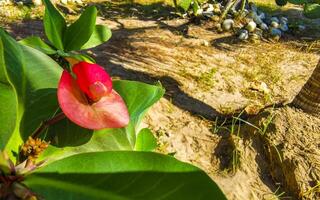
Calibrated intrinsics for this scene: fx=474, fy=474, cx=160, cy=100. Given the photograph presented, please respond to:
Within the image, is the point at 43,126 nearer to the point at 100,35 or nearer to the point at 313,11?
the point at 100,35

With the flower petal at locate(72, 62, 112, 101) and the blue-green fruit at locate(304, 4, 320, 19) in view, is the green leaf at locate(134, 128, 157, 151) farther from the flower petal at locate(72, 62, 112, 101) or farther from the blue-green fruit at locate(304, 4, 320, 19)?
the blue-green fruit at locate(304, 4, 320, 19)

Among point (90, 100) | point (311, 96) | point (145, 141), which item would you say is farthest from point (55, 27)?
point (311, 96)

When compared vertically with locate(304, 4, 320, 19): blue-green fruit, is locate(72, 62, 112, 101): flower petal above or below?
above

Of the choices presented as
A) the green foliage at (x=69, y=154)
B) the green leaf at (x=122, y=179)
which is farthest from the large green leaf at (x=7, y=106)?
the green leaf at (x=122, y=179)

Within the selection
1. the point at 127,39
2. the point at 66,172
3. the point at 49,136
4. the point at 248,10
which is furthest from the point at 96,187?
the point at 248,10

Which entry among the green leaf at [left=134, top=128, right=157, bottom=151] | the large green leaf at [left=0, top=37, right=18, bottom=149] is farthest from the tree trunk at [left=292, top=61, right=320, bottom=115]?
the large green leaf at [left=0, top=37, right=18, bottom=149]

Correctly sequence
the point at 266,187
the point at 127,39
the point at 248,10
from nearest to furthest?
1. the point at 266,187
2. the point at 127,39
3. the point at 248,10

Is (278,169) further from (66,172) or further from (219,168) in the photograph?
(66,172)
